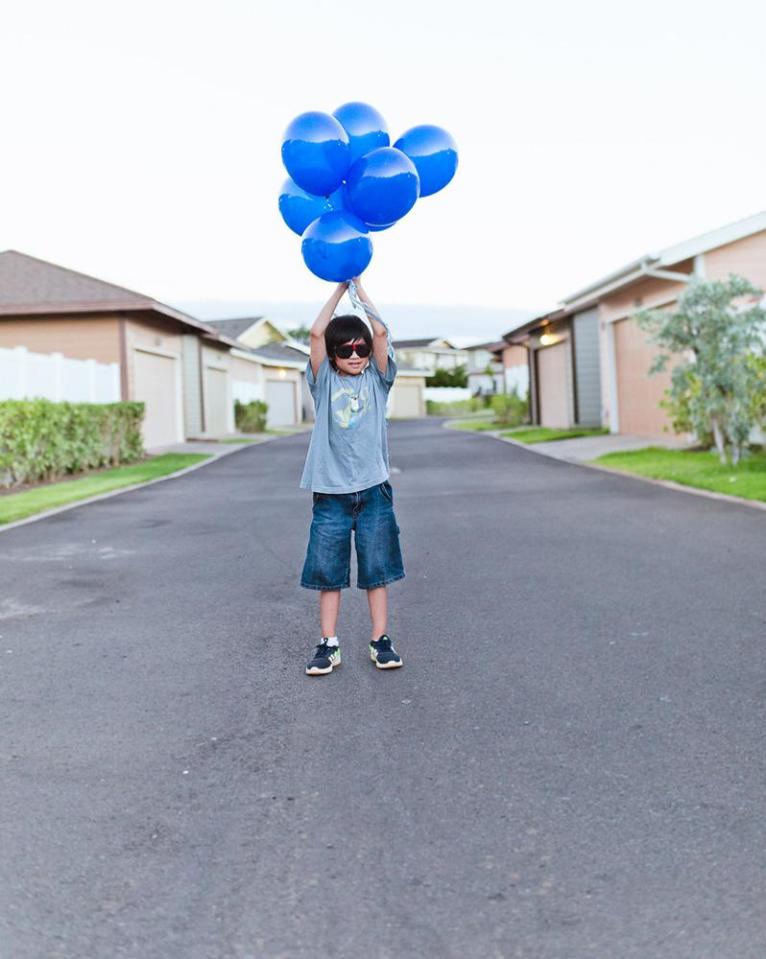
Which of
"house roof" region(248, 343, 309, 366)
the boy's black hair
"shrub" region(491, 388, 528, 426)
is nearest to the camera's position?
the boy's black hair

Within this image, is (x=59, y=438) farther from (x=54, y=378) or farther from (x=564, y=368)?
(x=564, y=368)

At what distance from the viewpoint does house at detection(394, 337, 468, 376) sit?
340ft

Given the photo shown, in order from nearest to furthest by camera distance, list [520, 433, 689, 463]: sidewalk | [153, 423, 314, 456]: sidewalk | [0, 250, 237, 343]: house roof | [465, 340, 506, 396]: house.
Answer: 1. [520, 433, 689, 463]: sidewalk
2. [0, 250, 237, 343]: house roof
3. [153, 423, 314, 456]: sidewalk
4. [465, 340, 506, 396]: house

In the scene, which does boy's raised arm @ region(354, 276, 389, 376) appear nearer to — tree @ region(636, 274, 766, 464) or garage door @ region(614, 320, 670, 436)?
tree @ region(636, 274, 766, 464)

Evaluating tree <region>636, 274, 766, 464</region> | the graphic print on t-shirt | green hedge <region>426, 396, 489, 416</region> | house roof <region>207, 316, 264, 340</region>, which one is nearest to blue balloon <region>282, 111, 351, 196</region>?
the graphic print on t-shirt

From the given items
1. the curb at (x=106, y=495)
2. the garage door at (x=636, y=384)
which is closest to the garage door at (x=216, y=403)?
the curb at (x=106, y=495)

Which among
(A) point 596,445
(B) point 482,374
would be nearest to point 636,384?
(A) point 596,445

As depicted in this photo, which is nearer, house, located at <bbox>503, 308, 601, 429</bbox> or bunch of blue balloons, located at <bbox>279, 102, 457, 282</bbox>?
bunch of blue balloons, located at <bbox>279, 102, 457, 282</bbox>

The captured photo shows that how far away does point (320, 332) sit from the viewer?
4676 mm

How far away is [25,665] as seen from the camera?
199 inches

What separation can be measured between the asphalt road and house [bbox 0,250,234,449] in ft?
60.7

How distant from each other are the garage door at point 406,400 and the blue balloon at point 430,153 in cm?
6470

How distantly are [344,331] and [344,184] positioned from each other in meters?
0.89

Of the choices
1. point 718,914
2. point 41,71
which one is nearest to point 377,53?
point 41,71
